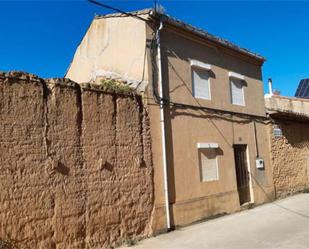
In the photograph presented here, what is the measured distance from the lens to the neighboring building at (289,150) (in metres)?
15.7

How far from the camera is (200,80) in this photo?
1241 cm

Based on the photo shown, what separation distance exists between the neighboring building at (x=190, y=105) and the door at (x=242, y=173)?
3 cm

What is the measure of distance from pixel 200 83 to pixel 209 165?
8.32 ft

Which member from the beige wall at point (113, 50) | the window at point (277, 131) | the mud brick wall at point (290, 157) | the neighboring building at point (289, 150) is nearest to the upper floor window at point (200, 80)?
the beige wall at point (113, 50)

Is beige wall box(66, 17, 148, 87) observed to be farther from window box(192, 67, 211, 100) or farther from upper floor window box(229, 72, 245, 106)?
upper floor window box(229, 72, 245, 106)

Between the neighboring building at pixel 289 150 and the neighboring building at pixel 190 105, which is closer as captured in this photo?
the neighboring building at pixel 190 105

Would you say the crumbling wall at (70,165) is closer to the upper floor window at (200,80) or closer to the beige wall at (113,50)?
the beige wall at (113,50)

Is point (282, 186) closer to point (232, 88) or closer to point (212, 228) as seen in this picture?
point (232, 88)

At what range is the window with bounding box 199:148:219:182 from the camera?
11719 mm

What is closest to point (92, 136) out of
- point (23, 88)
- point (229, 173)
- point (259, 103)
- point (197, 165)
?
point (23, 88)

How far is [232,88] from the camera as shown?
46.0 feet

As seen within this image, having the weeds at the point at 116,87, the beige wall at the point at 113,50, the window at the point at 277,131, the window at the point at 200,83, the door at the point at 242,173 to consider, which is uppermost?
the beige wall at the point at 113,50

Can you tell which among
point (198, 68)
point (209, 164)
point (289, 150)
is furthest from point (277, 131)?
point (198, 68)

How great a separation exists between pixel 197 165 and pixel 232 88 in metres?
3.86
